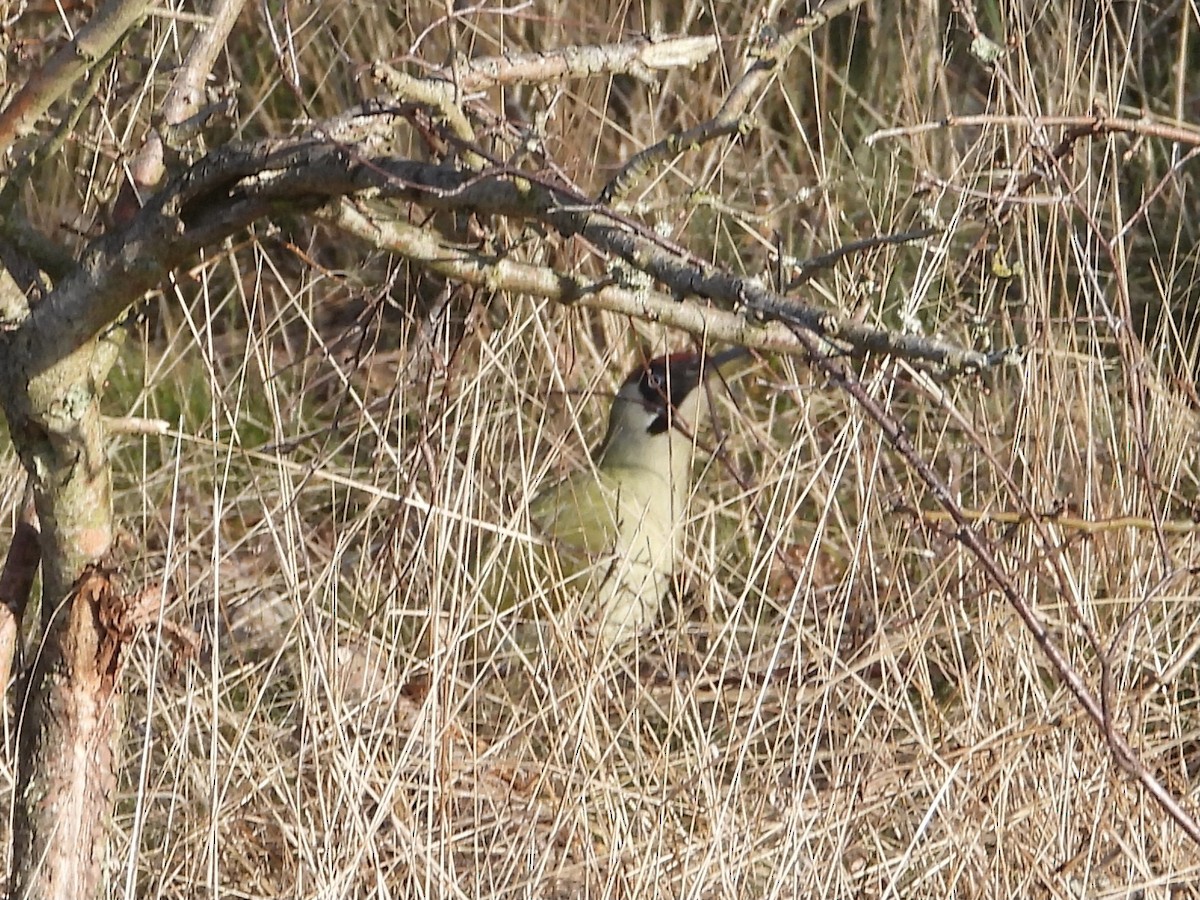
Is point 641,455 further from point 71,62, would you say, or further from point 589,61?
point 71,62

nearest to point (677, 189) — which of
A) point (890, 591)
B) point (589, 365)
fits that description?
point (589, 365)

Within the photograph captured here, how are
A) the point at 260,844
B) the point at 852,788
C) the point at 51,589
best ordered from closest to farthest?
the point at 51,589 < the point at 852,788 < the point at 260,844

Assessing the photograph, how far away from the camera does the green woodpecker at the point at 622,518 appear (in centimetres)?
287

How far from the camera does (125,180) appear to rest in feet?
6.93

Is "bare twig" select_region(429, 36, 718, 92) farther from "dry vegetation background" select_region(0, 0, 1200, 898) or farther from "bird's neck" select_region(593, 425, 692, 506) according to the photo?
"bird's neck" select_region(593, 425, 692, 506)

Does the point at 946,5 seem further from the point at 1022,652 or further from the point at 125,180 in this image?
the point at 125,180

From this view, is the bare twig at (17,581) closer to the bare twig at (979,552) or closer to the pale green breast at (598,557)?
the pale green breast at (598,557)

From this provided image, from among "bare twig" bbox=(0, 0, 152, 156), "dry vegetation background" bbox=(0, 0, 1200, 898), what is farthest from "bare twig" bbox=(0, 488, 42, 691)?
"bare twig" bbox=(0, 0, 152, 156)

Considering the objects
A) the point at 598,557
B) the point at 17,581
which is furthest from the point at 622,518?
the point at 17,581

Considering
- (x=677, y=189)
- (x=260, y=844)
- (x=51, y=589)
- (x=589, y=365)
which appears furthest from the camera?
(x=677, y=189)

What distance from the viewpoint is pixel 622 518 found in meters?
3.31

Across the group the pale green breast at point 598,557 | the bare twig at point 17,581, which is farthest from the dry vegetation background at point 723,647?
the bare twig at point 17,581

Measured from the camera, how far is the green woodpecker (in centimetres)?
287

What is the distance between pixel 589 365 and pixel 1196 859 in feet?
6.07
